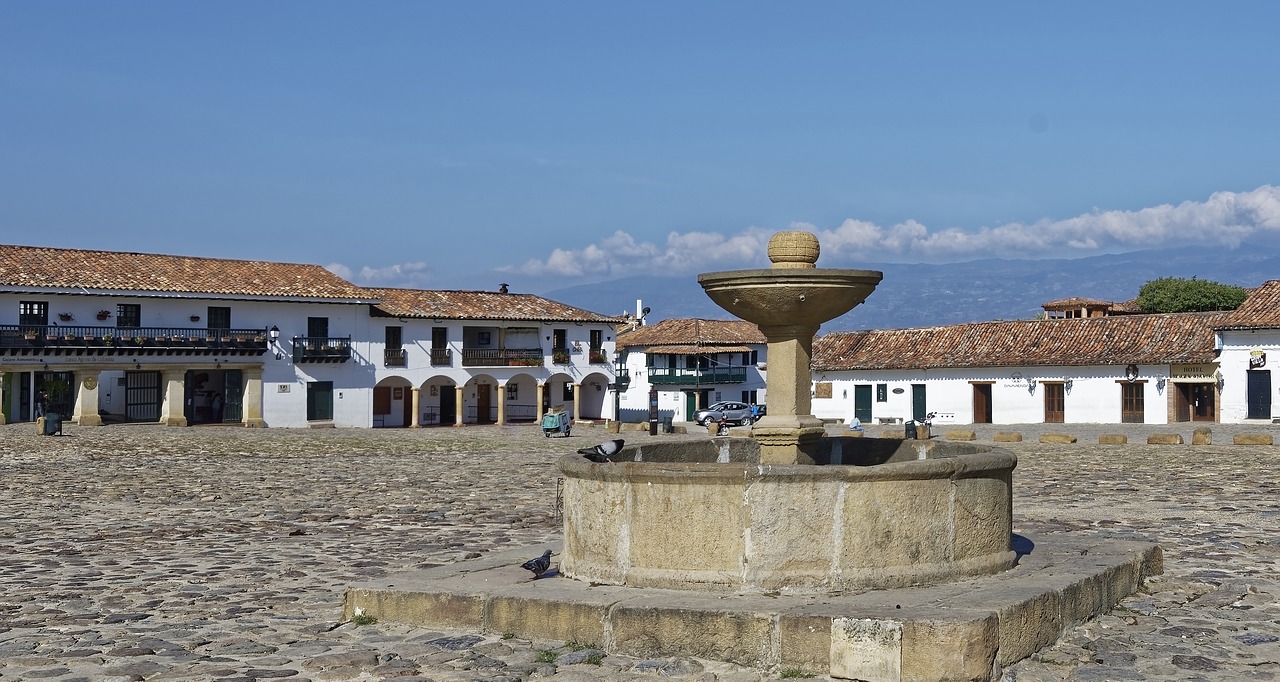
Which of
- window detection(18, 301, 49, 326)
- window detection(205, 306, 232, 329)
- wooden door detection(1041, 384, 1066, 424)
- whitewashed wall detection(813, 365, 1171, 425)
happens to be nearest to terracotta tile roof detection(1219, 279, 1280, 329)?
whitewashed wall detection(813, 365, 1171, 425)

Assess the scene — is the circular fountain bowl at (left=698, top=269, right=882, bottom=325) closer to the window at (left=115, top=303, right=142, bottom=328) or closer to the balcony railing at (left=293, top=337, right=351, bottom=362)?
the window at (left=115, top=303, right=142, bottom=328)

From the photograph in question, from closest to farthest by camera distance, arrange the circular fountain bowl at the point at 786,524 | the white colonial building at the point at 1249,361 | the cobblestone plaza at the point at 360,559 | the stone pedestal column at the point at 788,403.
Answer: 1. the cobblestone plaza at the point at 360,559
2. the circular fountain bowl at the point at 786,524
3. the stone pedestal column at the point at 788,403
4. the white colonial building at the point at 1249,361

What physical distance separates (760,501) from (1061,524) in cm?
681

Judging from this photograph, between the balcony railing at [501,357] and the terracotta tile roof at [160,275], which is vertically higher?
the terracotta tile roof at [160,275]

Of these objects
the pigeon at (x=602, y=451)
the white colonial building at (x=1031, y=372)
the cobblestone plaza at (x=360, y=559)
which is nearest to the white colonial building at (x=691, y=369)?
the white colonial building at (x=1031, y=372)

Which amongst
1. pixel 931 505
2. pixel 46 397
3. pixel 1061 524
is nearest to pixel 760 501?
pixel 931 505

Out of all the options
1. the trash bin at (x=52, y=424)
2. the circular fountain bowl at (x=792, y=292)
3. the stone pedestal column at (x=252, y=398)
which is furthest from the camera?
the stone pedestal column at (x=252, y=398)

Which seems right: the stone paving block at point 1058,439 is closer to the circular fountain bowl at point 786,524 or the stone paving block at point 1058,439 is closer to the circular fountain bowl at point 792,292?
the circular fountain bowl at point 792,292

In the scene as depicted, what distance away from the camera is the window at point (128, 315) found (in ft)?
141

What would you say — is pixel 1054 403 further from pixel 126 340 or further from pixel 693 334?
pixel 126 340

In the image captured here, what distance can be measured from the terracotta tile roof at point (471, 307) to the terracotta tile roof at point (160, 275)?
1647mm

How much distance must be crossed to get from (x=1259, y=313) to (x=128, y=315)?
127 feet

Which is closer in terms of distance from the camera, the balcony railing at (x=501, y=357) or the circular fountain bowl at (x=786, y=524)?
the circular fountain bowl at (x=786, y=524)

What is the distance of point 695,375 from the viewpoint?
195 ft
